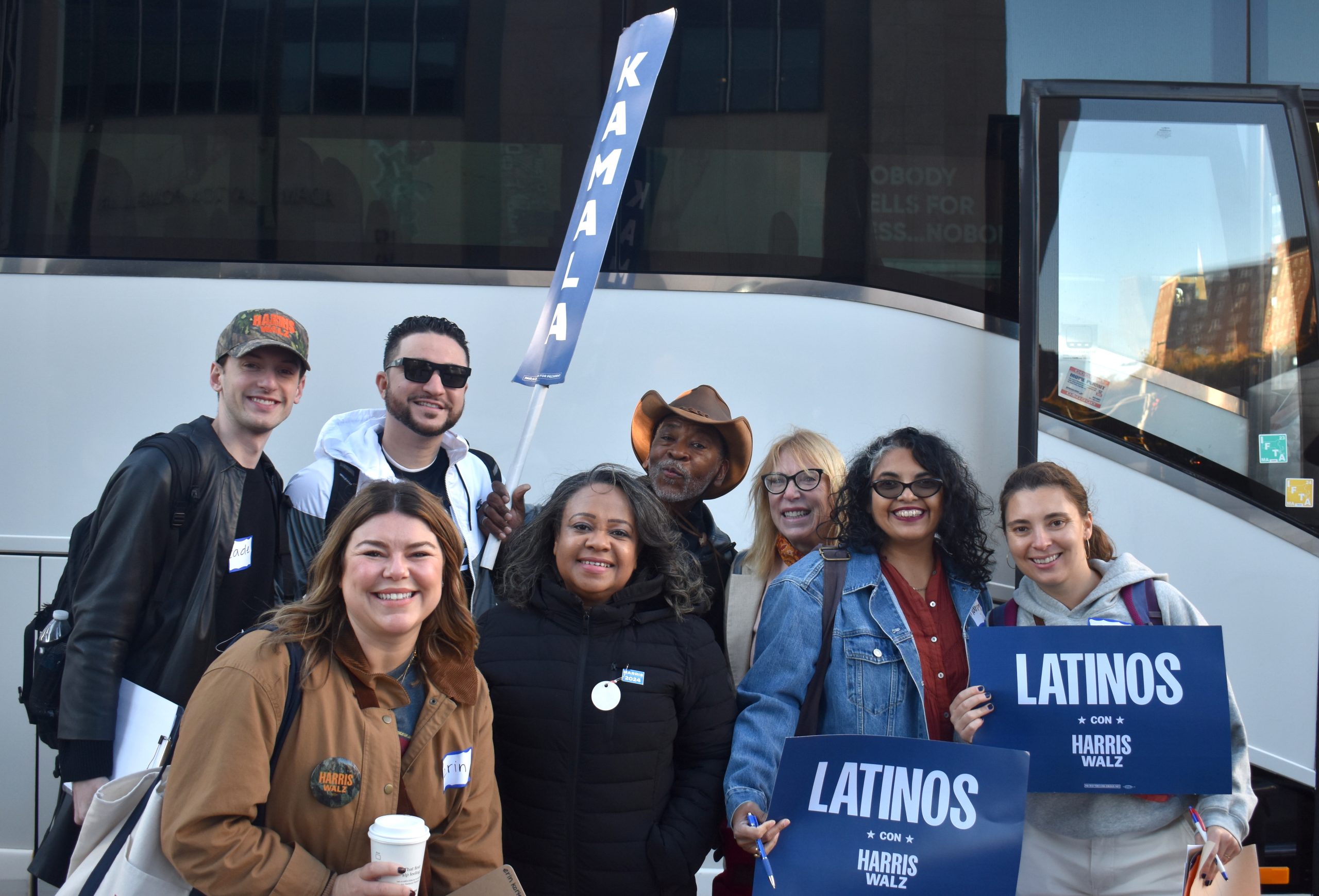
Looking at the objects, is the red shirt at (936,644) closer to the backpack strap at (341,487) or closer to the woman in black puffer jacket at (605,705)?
the woman in black puffer jacket at (605,705)

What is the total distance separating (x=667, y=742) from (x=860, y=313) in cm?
179

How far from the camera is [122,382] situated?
3.49 metres

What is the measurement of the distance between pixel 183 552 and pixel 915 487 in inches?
82.3

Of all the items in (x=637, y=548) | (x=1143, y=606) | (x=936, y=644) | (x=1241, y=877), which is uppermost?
(x=637, y=548)

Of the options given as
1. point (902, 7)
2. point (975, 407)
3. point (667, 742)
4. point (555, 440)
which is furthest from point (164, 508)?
point (902, 7)

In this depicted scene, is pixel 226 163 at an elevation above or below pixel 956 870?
above

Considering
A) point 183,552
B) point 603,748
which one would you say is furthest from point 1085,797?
point 183,552

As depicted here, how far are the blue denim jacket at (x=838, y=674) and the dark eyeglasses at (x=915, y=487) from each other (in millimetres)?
222

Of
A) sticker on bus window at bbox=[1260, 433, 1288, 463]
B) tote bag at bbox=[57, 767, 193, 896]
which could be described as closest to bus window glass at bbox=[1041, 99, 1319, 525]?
sticker on bus window at bbox=[1260, 433, 1288, 463]

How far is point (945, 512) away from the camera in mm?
2643

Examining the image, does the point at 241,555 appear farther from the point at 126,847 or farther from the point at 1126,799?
the point at 1126,799

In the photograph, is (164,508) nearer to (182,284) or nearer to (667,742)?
(182,284)

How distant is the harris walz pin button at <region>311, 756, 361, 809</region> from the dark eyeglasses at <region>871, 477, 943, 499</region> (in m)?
1.50

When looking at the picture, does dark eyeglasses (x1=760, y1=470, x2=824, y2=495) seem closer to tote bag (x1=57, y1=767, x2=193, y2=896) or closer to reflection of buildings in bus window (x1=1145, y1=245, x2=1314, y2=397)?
reflection of buildings in bus window (x1=1145, y1=245, x2=1314, y2=397)
